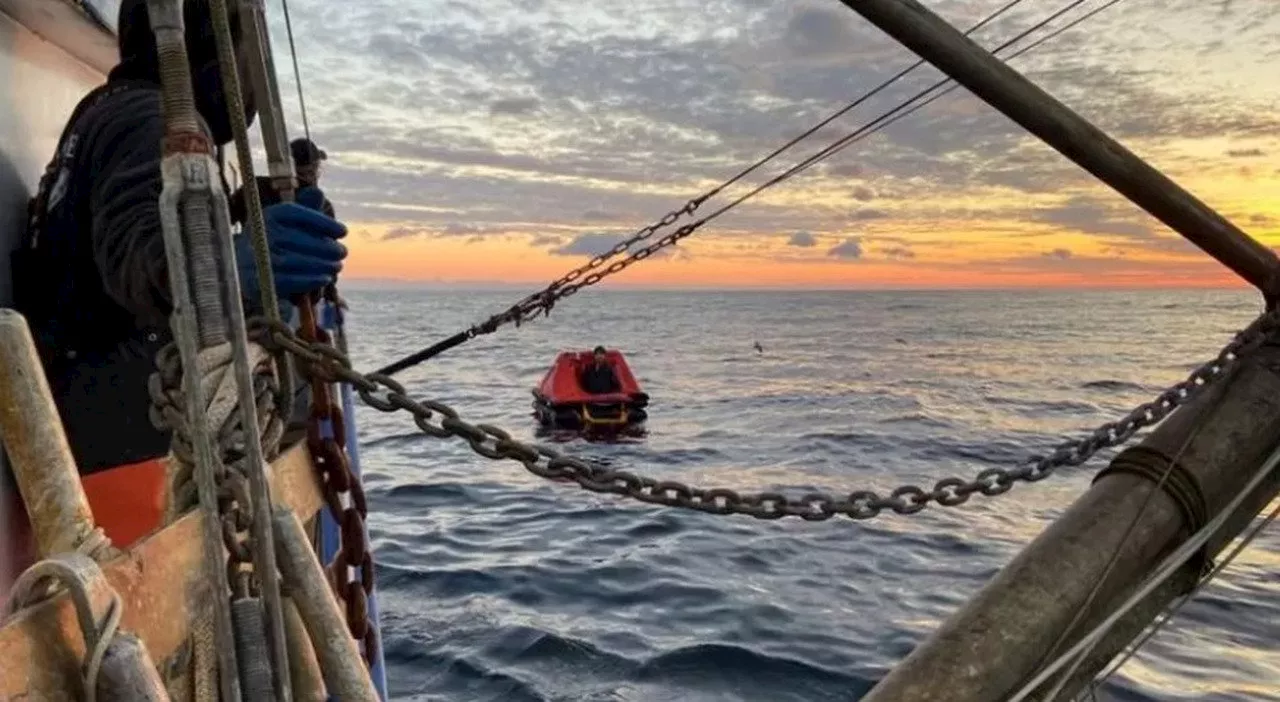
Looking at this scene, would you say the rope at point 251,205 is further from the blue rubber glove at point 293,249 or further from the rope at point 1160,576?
the rope at point 1160,576

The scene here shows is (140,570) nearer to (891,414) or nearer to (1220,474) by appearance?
(1220,474)

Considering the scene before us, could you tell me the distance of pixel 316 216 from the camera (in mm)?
2369

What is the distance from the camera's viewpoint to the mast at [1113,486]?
100 inches

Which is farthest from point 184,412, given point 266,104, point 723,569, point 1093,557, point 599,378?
point 599,378

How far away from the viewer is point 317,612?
203 cm

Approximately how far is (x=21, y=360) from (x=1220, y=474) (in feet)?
10.2

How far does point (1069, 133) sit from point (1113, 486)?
1.07m

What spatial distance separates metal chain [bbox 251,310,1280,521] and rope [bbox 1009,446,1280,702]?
1.53 ft

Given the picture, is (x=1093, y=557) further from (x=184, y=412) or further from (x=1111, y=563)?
(x=184, y=412)

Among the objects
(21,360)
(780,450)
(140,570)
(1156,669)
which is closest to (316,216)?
(21,360)

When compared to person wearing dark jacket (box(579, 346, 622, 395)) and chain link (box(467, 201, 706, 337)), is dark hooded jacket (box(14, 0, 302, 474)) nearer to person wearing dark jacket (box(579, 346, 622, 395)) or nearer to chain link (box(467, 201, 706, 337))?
chain link (box(467, 201, 706, 337))

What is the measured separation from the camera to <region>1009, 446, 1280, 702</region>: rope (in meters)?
2.43

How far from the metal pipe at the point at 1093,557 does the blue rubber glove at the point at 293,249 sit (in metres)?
Answer: 1.74

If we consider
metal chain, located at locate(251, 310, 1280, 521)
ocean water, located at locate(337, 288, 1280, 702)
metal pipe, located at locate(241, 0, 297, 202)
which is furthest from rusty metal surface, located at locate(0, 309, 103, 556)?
ocean water, located at locate(337, 288, 1280, 702)
